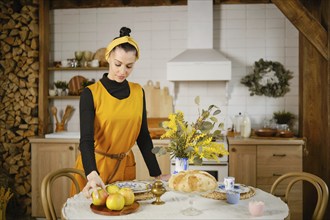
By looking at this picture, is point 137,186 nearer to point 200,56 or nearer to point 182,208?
point 182,208

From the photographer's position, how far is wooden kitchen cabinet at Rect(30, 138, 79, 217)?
15.0 feet

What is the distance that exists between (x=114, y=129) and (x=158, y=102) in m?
2.65

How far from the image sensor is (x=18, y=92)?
4898 millimetres

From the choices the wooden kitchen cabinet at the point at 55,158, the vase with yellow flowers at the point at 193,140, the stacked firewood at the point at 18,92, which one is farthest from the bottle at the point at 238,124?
the vase with yellow flowers at the point at 193,140

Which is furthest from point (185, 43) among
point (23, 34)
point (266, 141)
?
point (23, 34)

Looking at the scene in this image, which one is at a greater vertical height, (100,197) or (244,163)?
(100,197)

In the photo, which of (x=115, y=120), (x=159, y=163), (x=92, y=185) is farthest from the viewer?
(x=159, y=163)

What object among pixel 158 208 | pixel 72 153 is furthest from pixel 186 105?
pixel 158 208

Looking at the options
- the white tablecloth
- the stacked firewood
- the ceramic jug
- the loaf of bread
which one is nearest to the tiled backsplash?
the ceramic jug

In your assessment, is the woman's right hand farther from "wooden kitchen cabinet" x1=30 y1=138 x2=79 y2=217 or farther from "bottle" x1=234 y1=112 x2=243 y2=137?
"bottle" x1=234 y1=112 x2=243 y2=137

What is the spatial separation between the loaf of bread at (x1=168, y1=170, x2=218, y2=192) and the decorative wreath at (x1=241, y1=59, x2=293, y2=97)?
10.2 ft

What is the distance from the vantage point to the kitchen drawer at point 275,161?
4.30 m

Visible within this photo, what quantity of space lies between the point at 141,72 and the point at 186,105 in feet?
2.29

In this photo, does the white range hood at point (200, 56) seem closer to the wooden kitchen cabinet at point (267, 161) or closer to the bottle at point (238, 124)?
the bottle at point (238, 124)
